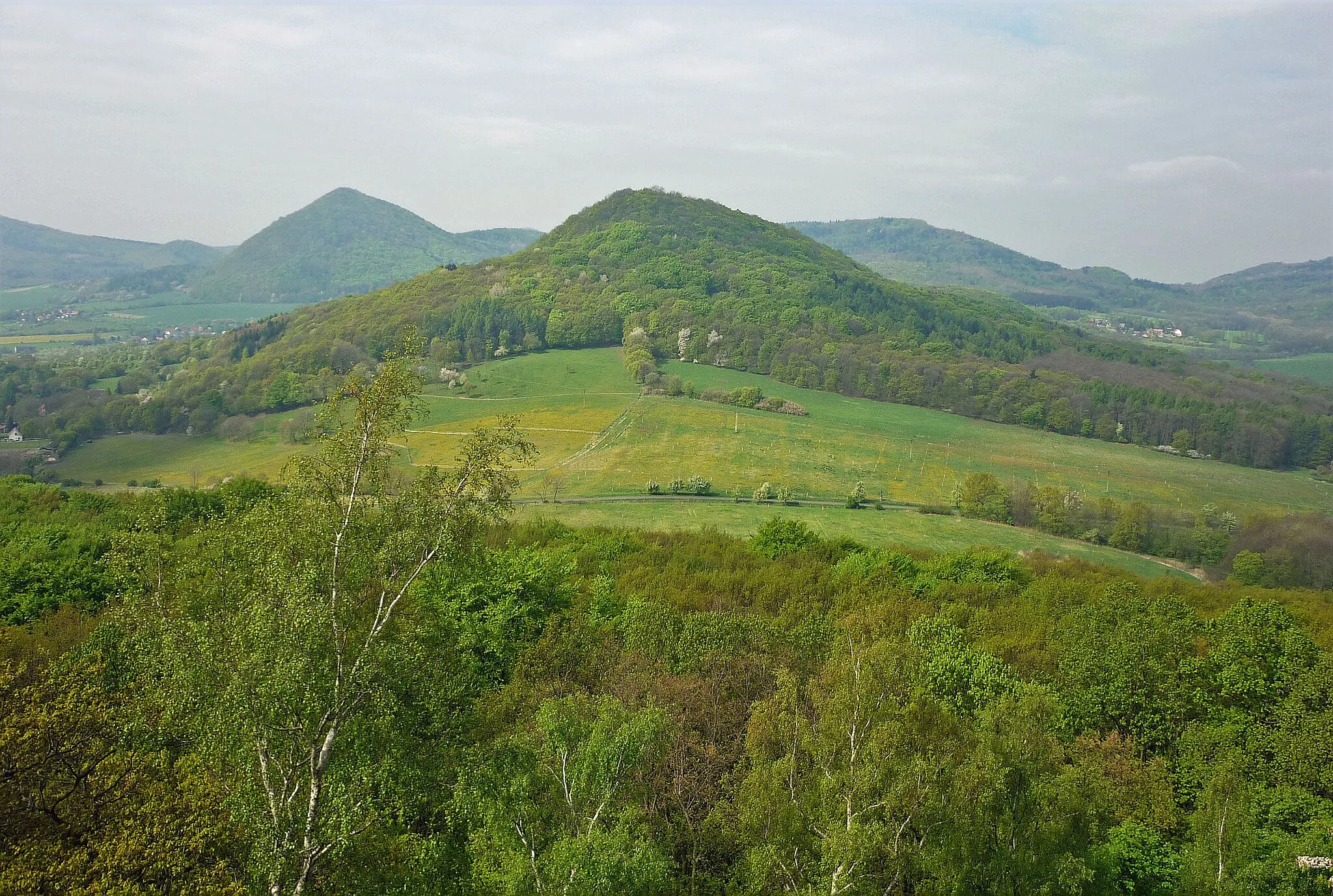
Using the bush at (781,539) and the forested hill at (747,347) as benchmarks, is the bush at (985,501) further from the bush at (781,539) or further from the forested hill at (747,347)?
the forested hill at (747,347)

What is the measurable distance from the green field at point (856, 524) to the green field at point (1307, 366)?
Answer: 11582 cm

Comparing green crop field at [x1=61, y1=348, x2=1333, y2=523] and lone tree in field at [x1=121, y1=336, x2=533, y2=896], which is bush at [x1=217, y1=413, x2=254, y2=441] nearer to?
green crop field at [x1=61, y1=348, x2=1333, y2=523]

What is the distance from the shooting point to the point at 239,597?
576 inches

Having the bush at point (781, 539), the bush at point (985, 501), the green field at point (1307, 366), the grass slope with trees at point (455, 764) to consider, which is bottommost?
the bush at point (985, 501)

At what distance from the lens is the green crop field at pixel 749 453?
7531 centimetres

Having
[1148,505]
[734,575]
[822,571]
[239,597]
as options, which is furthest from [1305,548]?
[239,597]

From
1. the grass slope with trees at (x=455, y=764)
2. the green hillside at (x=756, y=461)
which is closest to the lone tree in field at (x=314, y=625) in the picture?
the grass slope with trees at (x=455, y=764)

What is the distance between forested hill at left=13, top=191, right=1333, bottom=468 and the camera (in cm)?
9781

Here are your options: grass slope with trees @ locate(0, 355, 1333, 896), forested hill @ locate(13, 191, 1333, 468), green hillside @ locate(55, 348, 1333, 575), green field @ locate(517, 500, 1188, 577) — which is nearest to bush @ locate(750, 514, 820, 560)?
green field @ locate(517, 500, 1188, 577)

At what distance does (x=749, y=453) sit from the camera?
8075 centimetres

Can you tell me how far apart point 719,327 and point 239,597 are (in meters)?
114

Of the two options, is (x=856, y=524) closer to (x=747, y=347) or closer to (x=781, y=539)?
(x=781, y=539)

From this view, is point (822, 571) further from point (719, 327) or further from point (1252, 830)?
point (719, 327)

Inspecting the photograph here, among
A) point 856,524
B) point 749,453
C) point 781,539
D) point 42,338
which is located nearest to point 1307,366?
point 749,453
